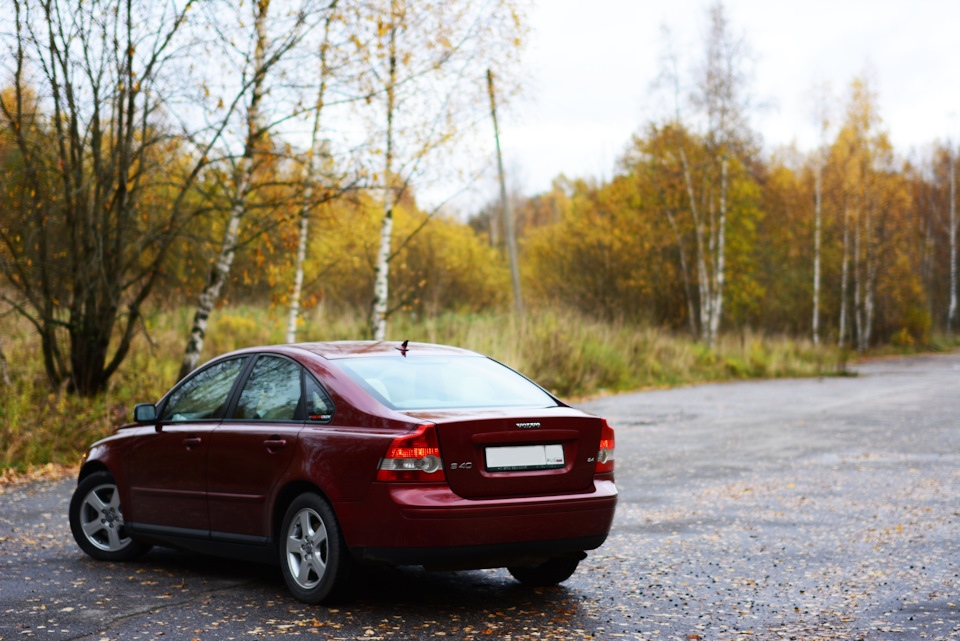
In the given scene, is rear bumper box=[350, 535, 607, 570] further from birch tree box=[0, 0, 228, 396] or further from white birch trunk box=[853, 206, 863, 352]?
white birch trunk box=[853, 206, 863, 352]

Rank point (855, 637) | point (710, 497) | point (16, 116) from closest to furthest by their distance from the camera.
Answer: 1. point (855, 637)
2. point (710, 497)
3. point (16, 116)

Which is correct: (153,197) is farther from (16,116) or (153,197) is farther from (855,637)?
(855,637)

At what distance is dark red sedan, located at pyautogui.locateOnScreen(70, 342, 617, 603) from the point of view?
5.09 meters

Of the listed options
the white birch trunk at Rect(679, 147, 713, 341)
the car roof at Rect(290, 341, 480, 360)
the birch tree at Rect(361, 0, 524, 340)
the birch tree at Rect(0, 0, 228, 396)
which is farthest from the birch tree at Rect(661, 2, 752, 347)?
the car roof at Rect(290, 341, 480, 360)

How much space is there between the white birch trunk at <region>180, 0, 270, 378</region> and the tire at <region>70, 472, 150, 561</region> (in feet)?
25.7

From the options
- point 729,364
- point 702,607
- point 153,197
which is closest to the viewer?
point 702,607

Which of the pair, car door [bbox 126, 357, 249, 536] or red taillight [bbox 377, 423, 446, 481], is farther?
car door [bbox 126, 357, 249, 536]

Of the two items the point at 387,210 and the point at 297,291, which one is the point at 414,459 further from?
the point at 297,291

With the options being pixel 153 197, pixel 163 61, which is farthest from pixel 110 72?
pixel 153 197

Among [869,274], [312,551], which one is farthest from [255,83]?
[869,274]

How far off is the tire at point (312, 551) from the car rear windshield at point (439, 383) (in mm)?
701

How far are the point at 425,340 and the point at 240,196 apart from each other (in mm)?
8876

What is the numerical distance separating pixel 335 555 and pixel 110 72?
33.4ft

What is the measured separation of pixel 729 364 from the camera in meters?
34.1
